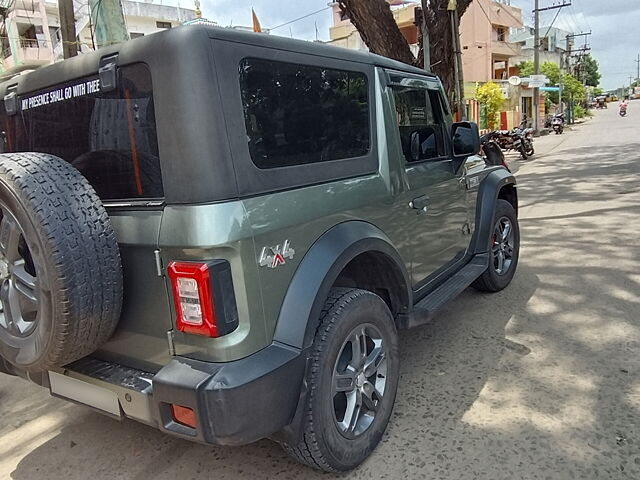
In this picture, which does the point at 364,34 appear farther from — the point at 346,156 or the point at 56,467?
the point at 56,467

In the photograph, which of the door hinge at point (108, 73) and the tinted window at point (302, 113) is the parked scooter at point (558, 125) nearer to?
the tinted window at point (302, 113)

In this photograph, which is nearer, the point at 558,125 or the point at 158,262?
the point at 158,262

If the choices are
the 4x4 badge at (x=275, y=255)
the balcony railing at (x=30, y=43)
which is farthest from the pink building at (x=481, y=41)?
the 4x4 badge at (x=275, y=255)

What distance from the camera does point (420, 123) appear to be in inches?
130

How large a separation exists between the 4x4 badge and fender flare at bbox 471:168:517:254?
7.90ft

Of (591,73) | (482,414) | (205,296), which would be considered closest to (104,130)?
(205,296)

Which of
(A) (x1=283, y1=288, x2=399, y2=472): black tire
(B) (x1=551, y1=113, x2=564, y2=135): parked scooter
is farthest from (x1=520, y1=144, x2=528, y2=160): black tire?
(A) (x1=283, y1=288, x2=399, y2=472): black tire

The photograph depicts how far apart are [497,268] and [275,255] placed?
315 centimetres

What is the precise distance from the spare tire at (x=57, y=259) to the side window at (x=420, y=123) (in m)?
1.80

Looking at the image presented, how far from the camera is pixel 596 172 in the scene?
37.6 feet

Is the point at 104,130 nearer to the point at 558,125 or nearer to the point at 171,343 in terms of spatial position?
the point at 171,343

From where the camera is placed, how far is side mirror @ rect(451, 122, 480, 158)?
361 centimetres

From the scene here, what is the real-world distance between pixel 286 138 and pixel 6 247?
47.4 inches

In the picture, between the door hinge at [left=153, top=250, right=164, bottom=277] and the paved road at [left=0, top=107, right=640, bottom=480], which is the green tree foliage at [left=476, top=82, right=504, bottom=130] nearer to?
the paved road at [left=0, top=107, right=640, bottom=480]
